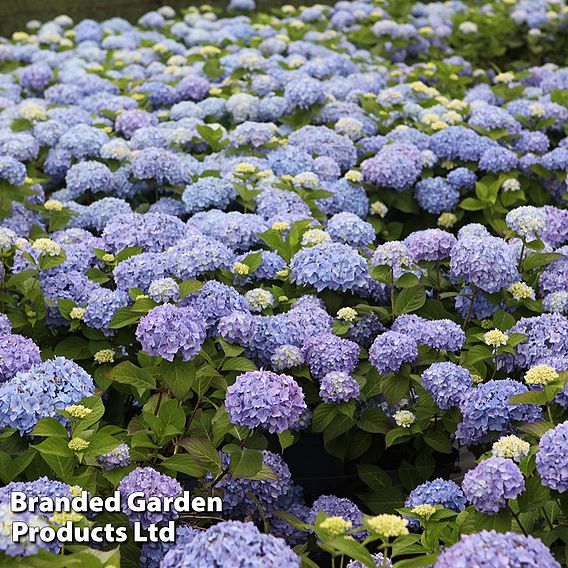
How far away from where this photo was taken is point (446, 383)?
86.9 inches

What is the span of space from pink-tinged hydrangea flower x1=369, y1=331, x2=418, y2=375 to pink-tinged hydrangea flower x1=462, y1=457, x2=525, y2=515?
0.61 metres

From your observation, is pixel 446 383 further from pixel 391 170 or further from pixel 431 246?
pixel 391 170

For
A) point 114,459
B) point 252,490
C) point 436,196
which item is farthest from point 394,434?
point 436,196

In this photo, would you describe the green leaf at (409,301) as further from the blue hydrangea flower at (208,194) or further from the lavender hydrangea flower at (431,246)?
the blue hydrangea flower at (208,194)

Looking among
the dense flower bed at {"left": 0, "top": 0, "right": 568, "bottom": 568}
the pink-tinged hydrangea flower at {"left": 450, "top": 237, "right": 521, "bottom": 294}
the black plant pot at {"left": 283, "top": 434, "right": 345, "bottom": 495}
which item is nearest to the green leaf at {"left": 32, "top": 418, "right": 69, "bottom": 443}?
the dense flower bed at {"left": 0, "top": 0, "right": 568, "bottom": 568}

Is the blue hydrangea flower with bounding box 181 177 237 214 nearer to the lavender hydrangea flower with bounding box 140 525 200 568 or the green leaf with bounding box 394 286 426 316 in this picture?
the green leaf with bounding box 394 286 426 316

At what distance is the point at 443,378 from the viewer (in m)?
2.21

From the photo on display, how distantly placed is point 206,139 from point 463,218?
115 cm

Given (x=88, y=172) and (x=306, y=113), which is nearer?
(x=88, y=172)

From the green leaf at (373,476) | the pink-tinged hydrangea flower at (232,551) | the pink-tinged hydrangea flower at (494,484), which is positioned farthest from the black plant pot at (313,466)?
the pink-tinged hydrangea flower at (232,551)

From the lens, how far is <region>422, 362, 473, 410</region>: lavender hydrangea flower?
2.20 metres

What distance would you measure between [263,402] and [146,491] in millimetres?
308

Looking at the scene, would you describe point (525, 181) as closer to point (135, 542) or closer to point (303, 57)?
point (303, 57)

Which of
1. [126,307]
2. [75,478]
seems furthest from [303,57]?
[75,478]
